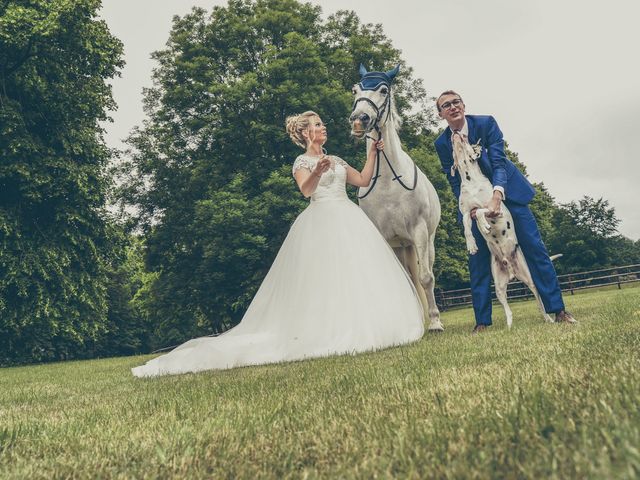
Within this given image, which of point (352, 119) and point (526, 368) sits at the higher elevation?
point (352, 119)

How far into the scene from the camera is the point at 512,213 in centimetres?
666

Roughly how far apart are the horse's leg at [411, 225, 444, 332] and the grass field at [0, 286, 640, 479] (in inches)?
154

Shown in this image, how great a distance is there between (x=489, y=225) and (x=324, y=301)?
2349mm

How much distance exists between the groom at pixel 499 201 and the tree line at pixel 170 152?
1191 centimetres

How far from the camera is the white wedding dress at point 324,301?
6176mm

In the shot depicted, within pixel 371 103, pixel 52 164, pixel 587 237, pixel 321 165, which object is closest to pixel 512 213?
pixel 371 103

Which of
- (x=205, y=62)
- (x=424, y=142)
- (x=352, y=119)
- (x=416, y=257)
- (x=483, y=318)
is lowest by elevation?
(x=483, y=318)

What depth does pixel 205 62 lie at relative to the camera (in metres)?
21.8

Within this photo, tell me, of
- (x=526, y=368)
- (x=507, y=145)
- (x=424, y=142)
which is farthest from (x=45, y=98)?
(x=507, y=145)

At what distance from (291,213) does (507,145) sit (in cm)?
2687

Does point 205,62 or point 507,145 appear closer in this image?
point 205,62

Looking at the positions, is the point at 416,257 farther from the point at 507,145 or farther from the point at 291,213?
the point at 507,145

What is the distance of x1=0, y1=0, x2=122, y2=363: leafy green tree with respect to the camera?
17.0 meters

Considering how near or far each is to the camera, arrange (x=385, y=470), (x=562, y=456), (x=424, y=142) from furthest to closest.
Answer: (x=424, y=142), (x=385, y=470), (x=562, y=456)
